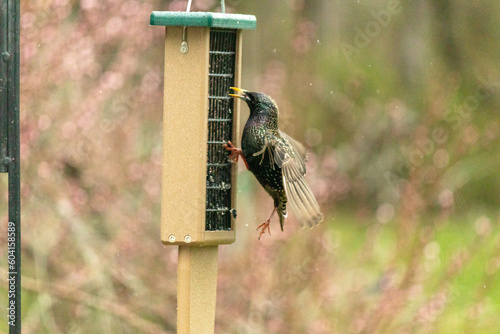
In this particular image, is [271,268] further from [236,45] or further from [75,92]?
[236,45]

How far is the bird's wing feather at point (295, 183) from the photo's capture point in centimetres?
343

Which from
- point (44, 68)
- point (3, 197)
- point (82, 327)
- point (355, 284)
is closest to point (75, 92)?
point (44, 68)

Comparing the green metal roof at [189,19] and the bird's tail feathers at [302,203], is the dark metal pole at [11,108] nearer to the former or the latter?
the green metal roof at [189,19]

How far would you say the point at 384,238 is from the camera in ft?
23.7

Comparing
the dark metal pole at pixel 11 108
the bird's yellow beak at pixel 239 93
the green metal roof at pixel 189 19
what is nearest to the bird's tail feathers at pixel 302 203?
the bird's yellow beak at pixel 239 93

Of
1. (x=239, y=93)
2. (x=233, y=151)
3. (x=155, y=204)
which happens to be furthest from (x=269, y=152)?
(x=155, y=204)

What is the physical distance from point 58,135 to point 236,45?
1.50 metres

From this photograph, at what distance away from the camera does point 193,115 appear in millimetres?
3477

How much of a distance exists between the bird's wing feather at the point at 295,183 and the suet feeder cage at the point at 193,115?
0.22 metres

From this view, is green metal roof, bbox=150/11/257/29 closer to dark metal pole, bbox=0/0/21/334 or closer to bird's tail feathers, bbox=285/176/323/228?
dark metal pole, bbox=0/0/21/334

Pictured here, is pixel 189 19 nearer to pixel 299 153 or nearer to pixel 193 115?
pixel 193 115

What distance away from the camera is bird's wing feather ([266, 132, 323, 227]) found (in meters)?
3.43

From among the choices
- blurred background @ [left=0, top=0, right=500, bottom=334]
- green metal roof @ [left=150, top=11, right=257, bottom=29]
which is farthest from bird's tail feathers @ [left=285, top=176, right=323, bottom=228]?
blurred background @ [left=0, top=0, right=500, bottom=334]

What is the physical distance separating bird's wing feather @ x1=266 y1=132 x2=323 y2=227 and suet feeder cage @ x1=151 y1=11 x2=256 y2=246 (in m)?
0.22
